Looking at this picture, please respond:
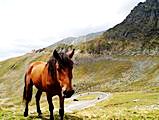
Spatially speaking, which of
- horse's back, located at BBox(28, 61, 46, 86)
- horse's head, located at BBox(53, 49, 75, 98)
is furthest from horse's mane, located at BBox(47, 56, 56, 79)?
horse's back, located at BBox(28, 61, 46, 86)

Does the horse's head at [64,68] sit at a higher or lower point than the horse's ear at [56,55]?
lower

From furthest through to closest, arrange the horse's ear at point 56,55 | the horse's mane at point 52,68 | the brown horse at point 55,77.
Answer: the horse's mane at point 52,68
the horse's ear at point 56,55
the brown horse at point 55,77

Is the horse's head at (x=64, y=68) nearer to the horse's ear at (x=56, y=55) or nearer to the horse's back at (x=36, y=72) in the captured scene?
the horse's ear at (x=56, y=55)

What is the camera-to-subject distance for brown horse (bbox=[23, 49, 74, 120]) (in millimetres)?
17391

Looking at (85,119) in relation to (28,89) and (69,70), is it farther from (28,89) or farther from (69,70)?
(69,70)

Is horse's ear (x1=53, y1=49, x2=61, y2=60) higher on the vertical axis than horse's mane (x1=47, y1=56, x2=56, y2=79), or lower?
higher

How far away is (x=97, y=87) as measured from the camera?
173m

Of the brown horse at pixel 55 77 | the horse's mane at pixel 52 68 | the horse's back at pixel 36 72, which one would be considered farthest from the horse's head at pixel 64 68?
the horse's back at pixel 36 72

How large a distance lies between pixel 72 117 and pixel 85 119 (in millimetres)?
857

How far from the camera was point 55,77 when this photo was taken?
18859 mm

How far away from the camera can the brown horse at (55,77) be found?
1739 centimetres

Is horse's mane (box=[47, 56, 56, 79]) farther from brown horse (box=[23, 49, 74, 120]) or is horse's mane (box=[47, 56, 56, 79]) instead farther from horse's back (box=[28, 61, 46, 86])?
horse's back (box=[28, 61, 46, 86])

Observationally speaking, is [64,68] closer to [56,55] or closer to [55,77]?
[56,55]

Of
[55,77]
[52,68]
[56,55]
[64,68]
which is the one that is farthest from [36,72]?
[64,68]
